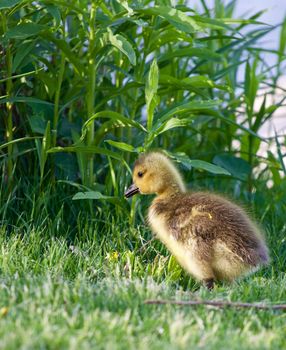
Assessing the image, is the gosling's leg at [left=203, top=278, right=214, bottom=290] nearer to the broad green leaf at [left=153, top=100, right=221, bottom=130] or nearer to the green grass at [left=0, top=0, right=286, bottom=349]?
the green grass at [left=0, top=0, right=286, bottom=349]

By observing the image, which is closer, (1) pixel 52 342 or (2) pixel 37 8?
(1) pixel 52 342

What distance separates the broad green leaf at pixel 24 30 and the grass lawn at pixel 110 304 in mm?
1050

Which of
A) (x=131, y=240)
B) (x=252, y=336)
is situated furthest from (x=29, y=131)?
(x=252, y=336)

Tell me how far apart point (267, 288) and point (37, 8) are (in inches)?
85.5

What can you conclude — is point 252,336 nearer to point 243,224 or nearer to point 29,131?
point 243,224

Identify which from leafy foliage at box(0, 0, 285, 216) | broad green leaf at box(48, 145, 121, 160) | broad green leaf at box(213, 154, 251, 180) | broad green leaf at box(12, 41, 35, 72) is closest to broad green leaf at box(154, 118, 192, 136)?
leafy foliage at box(0, 0, 285, 216)

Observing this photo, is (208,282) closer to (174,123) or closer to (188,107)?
(174,123)

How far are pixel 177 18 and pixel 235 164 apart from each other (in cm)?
144

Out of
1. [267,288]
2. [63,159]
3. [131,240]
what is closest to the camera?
[267,288]

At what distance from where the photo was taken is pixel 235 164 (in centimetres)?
535

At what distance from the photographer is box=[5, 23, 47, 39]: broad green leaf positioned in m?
4.26

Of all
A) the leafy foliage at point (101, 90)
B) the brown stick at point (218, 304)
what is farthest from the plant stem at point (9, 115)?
the brown stick at point (218, 304)

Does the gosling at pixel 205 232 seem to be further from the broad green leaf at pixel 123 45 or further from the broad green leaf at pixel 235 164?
the broad green leaf at pixel 235 164

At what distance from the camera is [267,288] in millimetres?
Answer: 3598
